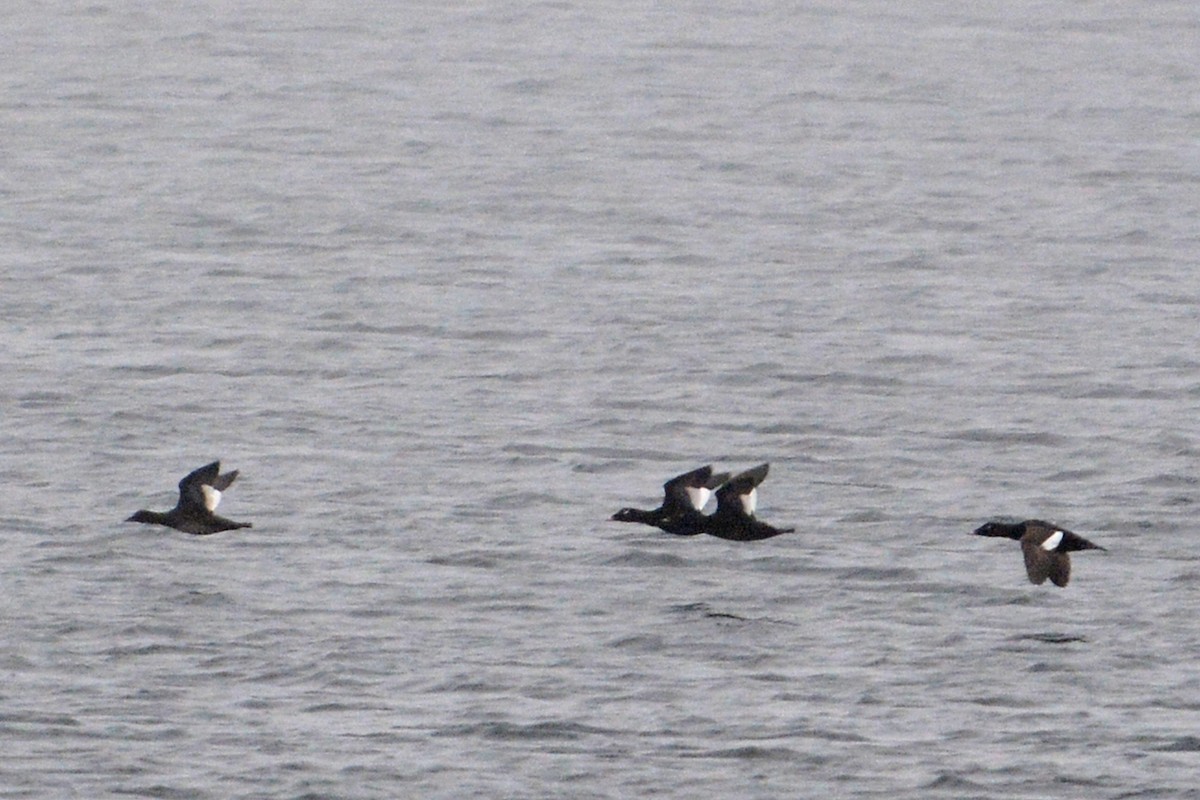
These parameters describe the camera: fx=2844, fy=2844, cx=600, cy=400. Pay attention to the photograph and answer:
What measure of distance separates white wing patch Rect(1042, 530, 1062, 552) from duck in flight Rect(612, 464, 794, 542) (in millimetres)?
2498

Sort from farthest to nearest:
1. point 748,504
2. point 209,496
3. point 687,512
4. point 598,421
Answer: point 598,421 → point 209,496 → point 687,512 → point 748,504

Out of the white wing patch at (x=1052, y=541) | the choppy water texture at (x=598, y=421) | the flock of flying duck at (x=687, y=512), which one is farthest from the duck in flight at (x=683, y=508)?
the white wing patch at (x=1052, y=541)

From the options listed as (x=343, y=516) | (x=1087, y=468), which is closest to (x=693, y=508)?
(x=343, y=516)

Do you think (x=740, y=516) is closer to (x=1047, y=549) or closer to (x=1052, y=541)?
(x=1052, y=541)

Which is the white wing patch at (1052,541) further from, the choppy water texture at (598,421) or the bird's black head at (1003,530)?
the bird's black head at (1003,530)

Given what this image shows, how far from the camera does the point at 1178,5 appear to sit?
2655 inches

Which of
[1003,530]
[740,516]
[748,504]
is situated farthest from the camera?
[748,504]

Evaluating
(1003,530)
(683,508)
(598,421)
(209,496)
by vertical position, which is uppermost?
(598,421)

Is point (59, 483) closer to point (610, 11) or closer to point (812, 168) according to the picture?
point (812, 168)

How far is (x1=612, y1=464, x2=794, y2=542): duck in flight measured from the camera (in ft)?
78.5

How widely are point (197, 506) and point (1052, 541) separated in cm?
728

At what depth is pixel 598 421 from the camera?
101 ft

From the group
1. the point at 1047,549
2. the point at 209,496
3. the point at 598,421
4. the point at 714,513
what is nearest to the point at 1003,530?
the point at 1047,549

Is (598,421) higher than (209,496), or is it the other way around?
(598,421)
